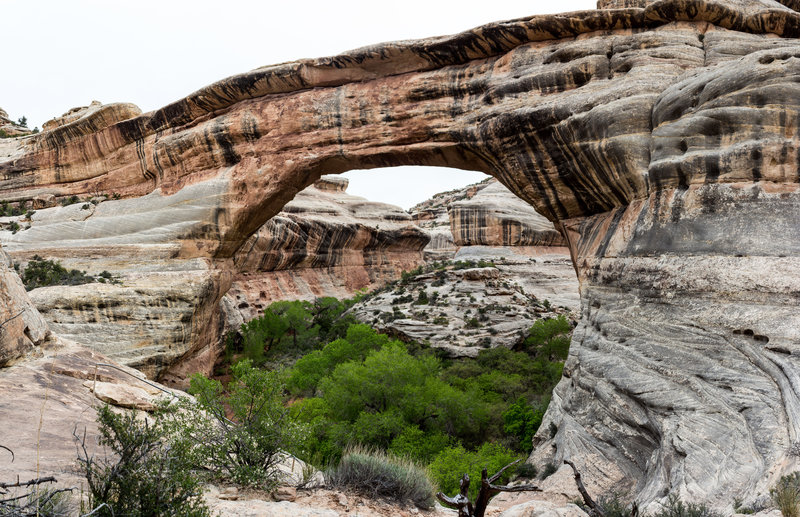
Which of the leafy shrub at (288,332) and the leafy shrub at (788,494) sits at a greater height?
the leafy shrub at (788,494)

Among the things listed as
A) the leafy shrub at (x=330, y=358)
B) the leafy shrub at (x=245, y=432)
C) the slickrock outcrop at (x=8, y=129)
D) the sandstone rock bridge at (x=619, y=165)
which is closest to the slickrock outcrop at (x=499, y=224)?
the leafy shrub at (x=330, y=358)

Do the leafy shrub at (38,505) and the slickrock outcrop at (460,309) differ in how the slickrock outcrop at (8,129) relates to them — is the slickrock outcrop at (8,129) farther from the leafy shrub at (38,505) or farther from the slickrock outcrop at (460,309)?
the leafy shrub at (38,505)

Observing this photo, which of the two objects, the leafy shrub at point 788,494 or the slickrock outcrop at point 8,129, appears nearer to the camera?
the leafy shrub at point 788,494

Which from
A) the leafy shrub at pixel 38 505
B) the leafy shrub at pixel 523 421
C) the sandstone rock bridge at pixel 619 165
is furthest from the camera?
the leafy shrub at pixel 523 421

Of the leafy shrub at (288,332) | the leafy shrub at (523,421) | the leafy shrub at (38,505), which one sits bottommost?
the leafy shrub at (288,332)

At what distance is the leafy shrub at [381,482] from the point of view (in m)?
6.77

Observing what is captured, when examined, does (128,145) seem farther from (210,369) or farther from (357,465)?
(357,465)

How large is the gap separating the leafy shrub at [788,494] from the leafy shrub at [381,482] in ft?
13.2

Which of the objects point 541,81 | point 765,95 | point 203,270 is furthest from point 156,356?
point 765,95

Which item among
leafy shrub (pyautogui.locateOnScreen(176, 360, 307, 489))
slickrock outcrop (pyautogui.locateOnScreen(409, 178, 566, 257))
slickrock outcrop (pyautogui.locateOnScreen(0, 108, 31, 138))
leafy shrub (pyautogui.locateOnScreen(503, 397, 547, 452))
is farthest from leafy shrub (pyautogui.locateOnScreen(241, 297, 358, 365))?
slickrock outcrop (pyautogui.locateOnScreen(0, 108, 31, 138))

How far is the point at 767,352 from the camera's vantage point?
6977mm

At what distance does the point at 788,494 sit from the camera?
183 inches

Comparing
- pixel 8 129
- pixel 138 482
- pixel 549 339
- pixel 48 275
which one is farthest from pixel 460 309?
pixel 8 129

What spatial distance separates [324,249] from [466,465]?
30.7 metres
